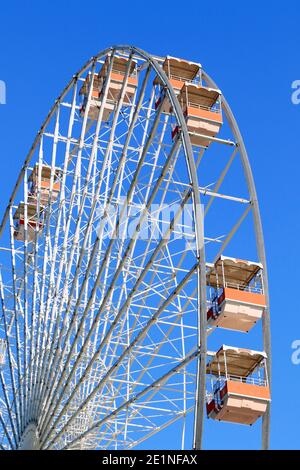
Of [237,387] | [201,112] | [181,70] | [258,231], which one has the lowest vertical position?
[237,387]

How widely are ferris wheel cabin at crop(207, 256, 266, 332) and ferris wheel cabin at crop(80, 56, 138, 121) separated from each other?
662cm

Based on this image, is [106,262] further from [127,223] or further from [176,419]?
[176,419]

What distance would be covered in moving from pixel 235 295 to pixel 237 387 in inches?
88.8

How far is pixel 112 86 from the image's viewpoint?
26.5 m

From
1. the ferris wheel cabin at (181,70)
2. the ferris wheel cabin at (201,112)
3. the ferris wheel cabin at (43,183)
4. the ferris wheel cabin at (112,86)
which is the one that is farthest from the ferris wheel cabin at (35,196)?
the ferris wheel cabin at (201,112)

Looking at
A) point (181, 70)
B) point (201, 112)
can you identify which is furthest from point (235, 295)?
point (181, 70)

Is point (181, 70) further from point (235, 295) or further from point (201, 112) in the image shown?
point (235, 295)

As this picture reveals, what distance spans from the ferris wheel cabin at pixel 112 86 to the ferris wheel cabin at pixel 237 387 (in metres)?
8.84

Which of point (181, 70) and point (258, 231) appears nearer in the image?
point (258, 231)

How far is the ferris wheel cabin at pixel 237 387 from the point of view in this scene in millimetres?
19191

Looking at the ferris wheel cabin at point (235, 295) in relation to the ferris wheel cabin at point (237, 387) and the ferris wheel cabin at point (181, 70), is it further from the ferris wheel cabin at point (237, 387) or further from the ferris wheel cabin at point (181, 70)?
the ferris wheel cabin at point (181, 70)

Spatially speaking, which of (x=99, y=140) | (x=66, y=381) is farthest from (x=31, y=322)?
(x=99, y=140)

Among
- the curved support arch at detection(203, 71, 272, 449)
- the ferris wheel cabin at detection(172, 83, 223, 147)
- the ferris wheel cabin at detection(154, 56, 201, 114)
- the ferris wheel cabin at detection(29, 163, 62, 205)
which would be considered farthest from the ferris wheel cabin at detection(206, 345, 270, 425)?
the ferris wheel cabin at detection(29, 163, 62, 205)
